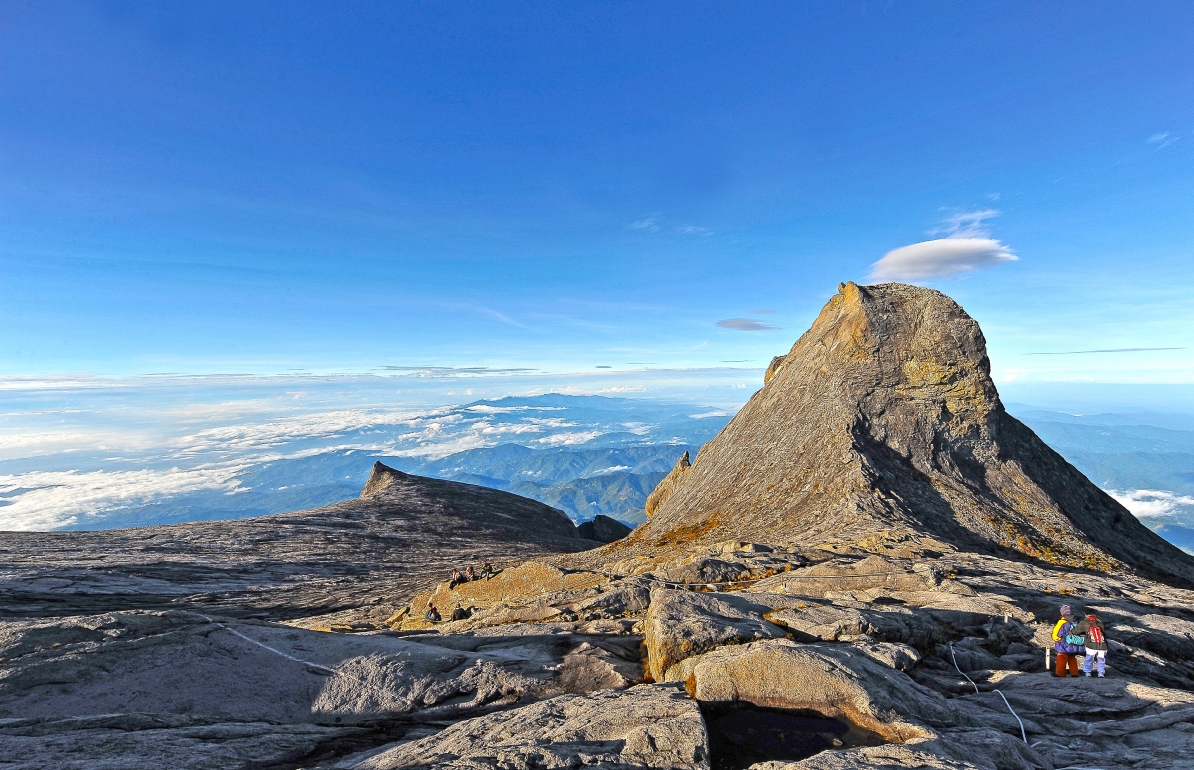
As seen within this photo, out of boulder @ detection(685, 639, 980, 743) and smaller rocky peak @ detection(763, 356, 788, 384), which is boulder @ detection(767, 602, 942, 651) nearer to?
boulder @ detection(685, 639, 980, 743)

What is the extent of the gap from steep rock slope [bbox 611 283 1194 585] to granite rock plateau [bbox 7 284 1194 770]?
32 centimetres

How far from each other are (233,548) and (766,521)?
205 ft

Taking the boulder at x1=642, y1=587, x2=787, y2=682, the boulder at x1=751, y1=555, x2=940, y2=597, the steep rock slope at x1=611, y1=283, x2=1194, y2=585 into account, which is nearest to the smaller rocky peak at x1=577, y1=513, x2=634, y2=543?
the steep rock slope at x1=611, y1=283, x2=1194, y2=585

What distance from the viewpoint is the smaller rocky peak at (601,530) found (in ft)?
330

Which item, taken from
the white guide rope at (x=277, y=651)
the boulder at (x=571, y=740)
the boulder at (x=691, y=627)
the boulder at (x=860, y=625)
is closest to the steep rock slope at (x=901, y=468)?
the boulder at (x=860, y=625)

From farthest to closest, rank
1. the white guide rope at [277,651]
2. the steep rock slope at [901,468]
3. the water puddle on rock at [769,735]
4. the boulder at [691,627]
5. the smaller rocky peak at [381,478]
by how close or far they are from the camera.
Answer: the smaller rocky peak at [381,478], the steep rock slope at [901,468], the boulder at [691,627], the white guide rope at [277,651], the water puddle on rock at [769,735]

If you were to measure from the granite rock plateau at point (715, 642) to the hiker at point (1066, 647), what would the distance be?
815 millimetres

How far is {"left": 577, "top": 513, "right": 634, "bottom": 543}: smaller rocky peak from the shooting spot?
100m

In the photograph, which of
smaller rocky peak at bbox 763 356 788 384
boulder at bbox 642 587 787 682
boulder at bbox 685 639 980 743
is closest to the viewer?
boulder at bbox 685 639 980 743

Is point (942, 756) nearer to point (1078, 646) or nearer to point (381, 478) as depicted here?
point (1078, 646)

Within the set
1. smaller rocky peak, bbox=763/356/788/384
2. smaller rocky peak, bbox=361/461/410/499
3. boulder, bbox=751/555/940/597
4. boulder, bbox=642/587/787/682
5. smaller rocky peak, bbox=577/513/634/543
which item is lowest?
smaller rocky peak, bbox=577/513/634/543

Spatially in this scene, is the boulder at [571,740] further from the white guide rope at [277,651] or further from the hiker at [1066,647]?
the hiker at [1066,647]

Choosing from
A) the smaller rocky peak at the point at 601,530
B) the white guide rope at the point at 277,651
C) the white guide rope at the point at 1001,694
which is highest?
the white guide rope at the point at 277,651

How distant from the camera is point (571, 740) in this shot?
11422mm
